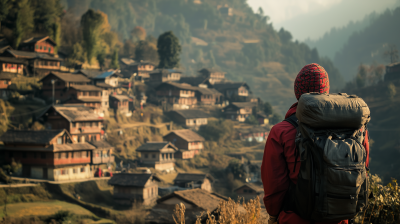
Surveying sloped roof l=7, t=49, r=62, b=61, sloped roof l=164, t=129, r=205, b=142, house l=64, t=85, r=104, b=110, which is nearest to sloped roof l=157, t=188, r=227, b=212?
sloped roof l=164, t=129, r=205, b=142

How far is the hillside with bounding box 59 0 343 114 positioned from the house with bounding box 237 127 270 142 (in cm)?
4919

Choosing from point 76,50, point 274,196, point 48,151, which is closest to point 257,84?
point 76,50

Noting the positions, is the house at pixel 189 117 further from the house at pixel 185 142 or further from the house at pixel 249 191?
the house at pixel 249 191

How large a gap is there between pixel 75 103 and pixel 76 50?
16631mm

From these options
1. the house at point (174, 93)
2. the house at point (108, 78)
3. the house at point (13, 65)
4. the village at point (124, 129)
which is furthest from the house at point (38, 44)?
the house at point (174, 93)

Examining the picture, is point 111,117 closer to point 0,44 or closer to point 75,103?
point 75,103

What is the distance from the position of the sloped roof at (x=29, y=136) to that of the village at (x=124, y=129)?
9cm

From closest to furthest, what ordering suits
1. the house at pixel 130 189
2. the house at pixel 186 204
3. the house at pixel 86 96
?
the house at pixel 186 204 → the house at pixel 130 189 → the house at pixel 86 96

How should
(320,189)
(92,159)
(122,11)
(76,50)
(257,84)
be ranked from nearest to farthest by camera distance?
1. (320,189)
2. (92,159)
3. (76,50)
4. (257,84)
5. (122,11)

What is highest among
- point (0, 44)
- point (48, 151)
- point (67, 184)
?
point (0, 44)

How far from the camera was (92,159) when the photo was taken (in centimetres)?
3891

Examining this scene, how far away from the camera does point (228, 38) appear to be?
162 m

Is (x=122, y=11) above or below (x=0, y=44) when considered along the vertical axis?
above

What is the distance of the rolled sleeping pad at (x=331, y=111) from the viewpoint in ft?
10.7
